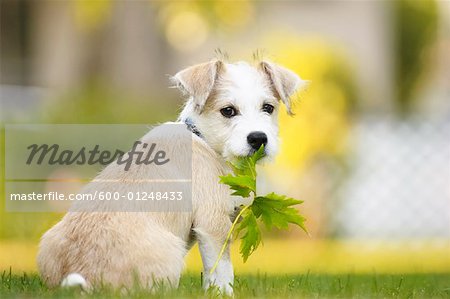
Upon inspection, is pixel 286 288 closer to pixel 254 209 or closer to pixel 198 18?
pixel 254 209

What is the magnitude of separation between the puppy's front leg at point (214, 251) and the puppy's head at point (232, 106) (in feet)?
1.69

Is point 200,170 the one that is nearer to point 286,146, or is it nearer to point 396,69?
point 286,146

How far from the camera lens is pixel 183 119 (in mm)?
5785

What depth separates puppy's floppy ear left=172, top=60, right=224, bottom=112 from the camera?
5.57 meters

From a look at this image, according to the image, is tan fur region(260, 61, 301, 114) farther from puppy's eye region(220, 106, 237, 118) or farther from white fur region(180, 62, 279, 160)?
puppy's eye region(220, 106, 237, 118)

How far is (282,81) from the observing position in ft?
19.2

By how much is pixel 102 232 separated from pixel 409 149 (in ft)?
27.7

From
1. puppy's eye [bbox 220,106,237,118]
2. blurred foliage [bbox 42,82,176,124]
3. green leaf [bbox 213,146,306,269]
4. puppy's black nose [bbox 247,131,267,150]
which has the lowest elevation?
green leaf [bbox 213,146,306,269]

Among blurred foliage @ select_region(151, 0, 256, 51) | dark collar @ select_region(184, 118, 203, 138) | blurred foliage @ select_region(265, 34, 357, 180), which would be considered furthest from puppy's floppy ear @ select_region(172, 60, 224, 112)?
blurred foliage @ select_region(151, 0, 256, 51)

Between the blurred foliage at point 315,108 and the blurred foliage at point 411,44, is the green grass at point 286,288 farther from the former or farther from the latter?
the blurred foliage at point 411,44

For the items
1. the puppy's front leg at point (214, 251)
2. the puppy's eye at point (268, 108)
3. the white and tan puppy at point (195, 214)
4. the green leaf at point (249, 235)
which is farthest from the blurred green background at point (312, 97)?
the puppy's front leg at point (214, 251)

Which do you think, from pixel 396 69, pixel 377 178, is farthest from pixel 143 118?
pixel 396 69

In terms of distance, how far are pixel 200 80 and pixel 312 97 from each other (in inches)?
269

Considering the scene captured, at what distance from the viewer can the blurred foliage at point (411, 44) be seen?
19.8 m
